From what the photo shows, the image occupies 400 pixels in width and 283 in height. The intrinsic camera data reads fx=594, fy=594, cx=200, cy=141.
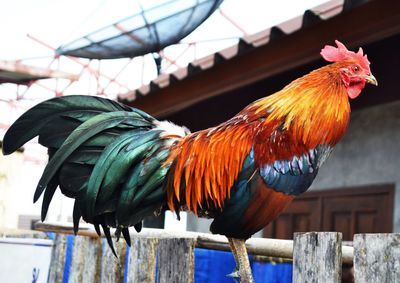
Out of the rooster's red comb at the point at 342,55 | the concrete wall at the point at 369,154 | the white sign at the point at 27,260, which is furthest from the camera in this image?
the concrete wall at the point at 369,154

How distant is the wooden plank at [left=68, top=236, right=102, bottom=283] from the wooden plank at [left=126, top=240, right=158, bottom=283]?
545 mm

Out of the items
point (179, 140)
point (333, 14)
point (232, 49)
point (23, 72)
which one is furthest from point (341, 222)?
point (23, 72)

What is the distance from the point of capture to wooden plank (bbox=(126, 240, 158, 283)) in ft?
9.91

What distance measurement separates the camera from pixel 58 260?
386 cm

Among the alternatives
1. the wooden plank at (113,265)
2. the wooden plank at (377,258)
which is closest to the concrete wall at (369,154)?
the wooden plank at (113,265)

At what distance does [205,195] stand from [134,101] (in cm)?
427

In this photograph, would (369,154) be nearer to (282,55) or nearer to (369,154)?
(369,154)

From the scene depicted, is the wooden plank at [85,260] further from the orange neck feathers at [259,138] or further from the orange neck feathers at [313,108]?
the orange neck feathers at [313,108]

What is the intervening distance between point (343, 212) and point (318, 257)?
12.2 feet

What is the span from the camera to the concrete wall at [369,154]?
5055 mm

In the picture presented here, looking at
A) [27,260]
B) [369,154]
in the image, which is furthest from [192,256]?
[369,154]

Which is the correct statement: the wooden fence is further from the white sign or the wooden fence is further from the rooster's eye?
the rooster's eye

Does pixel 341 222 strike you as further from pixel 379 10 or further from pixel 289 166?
pixel 289 166

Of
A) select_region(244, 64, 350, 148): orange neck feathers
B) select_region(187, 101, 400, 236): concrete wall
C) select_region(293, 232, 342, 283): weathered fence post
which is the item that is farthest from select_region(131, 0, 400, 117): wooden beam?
select_region(293, 232, 342, 283): weathered fence post
